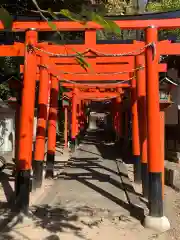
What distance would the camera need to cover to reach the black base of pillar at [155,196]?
5527mm

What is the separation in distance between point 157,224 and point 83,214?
1.37 metres

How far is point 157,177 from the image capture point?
223 inches

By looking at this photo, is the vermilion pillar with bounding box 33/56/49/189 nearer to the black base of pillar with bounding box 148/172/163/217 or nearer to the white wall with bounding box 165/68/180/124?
the black base of pillar with bounding box 148/172/163/217

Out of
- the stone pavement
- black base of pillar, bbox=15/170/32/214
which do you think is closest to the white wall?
the stone pavement

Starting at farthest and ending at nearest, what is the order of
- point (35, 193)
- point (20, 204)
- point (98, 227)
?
point (35, 193)
point (20, 204)
point (98, 227)

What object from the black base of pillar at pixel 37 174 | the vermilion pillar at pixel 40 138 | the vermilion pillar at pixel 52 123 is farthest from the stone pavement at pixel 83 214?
the vermilion pillar at pixel 52 123

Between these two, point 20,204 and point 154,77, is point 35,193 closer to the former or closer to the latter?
point 20,204

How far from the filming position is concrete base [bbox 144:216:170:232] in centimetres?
536

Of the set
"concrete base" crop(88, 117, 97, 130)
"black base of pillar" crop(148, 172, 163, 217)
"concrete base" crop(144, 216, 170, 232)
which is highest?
"black base of pillar" crop(148, 172, 163, 217)

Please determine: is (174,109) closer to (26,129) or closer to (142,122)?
(142,122)

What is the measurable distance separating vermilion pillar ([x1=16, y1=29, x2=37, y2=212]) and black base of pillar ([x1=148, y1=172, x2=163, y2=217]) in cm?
219

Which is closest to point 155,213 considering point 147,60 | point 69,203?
point 69,203

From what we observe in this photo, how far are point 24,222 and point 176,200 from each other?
422 centimetres

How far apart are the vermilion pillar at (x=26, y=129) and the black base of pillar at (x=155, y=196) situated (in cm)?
219
